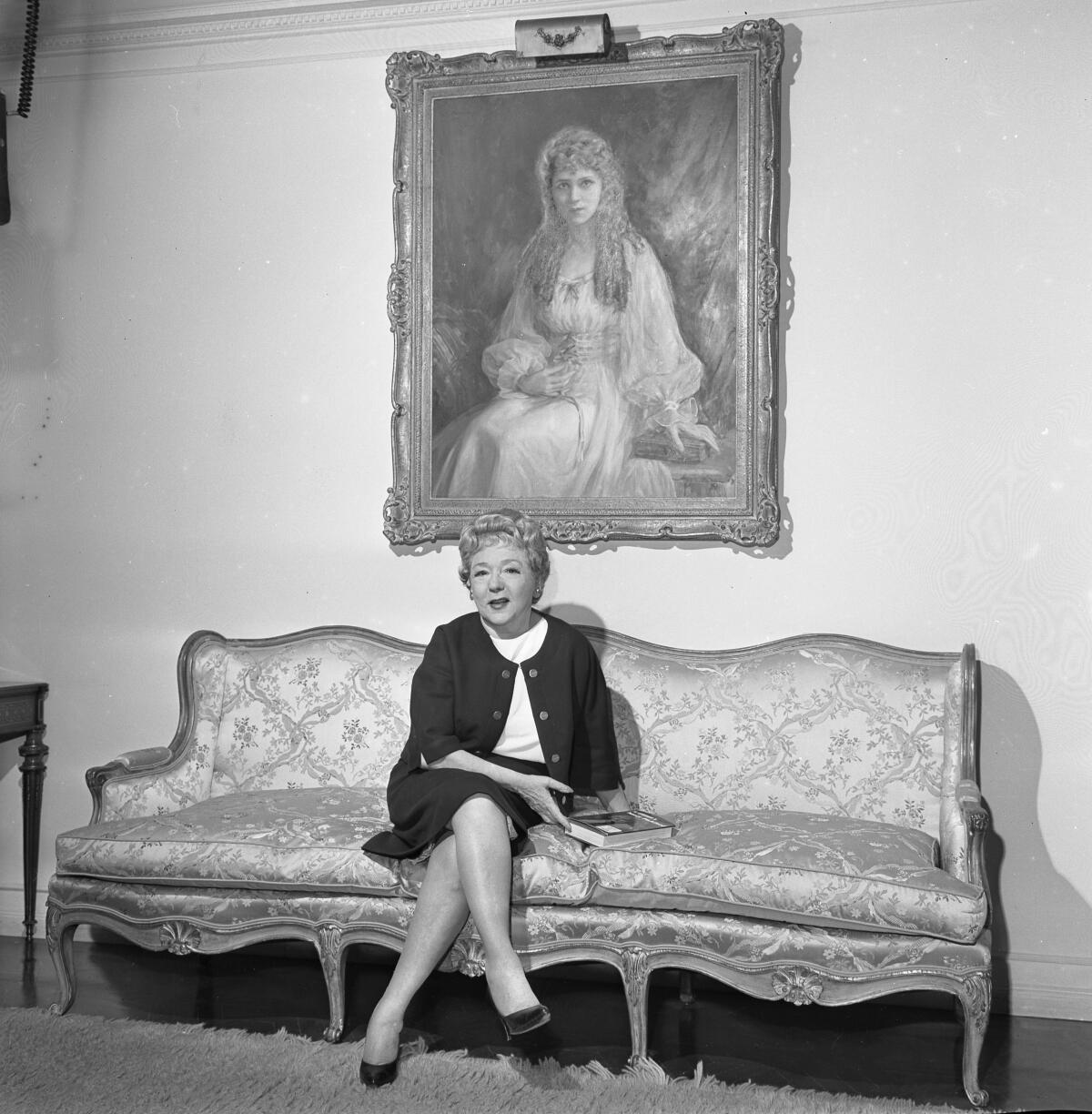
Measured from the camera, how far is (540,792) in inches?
115

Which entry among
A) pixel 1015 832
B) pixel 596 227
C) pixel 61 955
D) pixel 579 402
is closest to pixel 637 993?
pixel 1015 832

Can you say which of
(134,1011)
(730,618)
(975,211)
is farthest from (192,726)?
(975,211)

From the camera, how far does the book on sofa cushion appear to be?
2889 millimetres

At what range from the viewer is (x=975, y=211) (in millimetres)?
3531

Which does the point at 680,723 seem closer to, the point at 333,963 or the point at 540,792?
the point at 540,792

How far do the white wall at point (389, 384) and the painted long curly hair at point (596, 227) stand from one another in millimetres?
429

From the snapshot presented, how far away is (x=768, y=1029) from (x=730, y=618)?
3.95ft

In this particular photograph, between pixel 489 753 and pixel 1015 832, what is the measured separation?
63.2 inches

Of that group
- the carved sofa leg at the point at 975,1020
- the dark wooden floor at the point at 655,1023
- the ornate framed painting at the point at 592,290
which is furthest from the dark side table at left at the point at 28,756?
the carved sofa leg at the point at 975,1020

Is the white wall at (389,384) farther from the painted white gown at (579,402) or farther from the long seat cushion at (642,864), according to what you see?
the long seat cushion at (642,864)

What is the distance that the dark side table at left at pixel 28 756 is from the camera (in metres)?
3.89

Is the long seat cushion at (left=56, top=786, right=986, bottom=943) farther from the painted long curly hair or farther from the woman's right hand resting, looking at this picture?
the painted long curly hair

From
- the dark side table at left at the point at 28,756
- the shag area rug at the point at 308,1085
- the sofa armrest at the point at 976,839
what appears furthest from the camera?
the dark side table at left at the point at 28,756

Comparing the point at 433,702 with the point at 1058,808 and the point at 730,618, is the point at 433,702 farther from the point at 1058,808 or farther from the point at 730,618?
the point at 1058,808
